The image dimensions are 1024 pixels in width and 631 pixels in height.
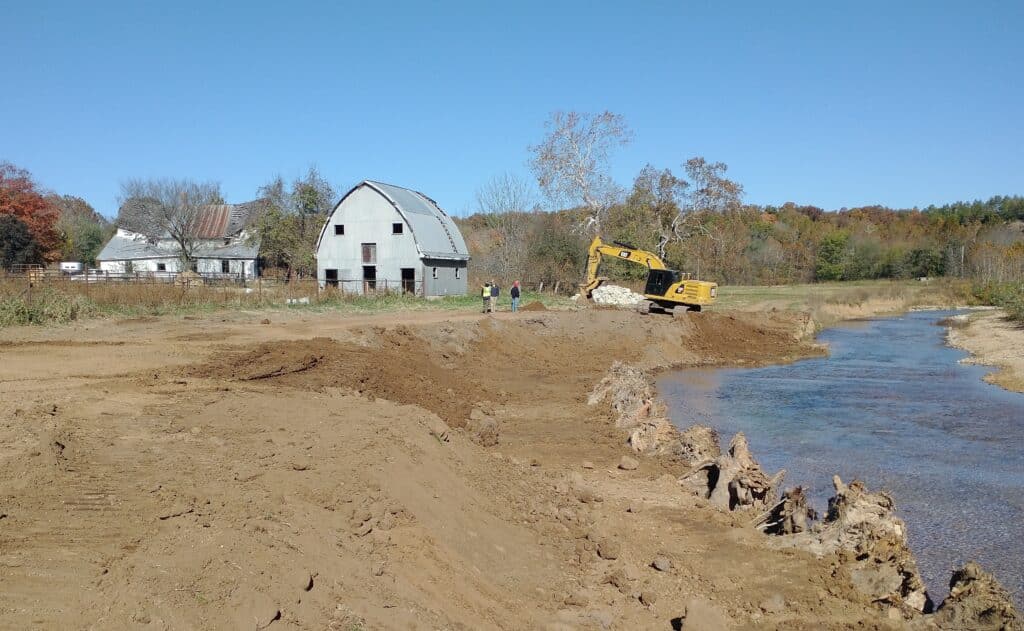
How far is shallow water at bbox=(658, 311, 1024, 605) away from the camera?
34.0ft

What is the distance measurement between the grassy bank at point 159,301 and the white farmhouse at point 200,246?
71.4ft

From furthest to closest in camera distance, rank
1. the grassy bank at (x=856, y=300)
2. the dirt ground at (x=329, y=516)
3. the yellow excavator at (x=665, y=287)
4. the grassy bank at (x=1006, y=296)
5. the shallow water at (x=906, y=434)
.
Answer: the grassy bank at (x=856, y=300)
the grassy bank at (x=1006, y=296)
the yellow excavator at (x=665, y=287)
the shallow water at (x=906, y=434)
the dirt ground at (x=329, y=516)

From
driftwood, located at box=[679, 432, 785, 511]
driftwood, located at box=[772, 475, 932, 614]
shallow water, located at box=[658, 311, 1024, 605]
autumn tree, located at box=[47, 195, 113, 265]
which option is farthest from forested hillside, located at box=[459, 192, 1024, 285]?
driftwood, located at box=[772, 475, 932, 614]

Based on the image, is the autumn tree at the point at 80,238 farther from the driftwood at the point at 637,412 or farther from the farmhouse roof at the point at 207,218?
the driftwood at the point at 637,412

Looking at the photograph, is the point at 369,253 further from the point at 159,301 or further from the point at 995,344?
the point at 995,344

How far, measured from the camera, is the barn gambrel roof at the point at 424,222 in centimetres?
4078

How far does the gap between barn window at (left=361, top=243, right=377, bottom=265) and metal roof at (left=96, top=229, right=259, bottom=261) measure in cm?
1628

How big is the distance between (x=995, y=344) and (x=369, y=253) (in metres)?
A: 29.8

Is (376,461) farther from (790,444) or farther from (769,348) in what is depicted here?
(769,348)

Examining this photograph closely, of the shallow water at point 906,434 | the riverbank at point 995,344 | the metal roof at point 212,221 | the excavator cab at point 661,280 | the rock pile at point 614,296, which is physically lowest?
the shallow water at point 906,434

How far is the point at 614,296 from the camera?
42.8 metres

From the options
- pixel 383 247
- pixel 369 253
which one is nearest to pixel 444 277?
pixel 383 247

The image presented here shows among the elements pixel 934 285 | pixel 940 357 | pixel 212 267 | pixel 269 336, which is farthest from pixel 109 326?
pixel 934 285

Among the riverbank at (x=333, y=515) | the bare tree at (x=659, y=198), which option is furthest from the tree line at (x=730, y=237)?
the riverbank at (x=333, y=515)
